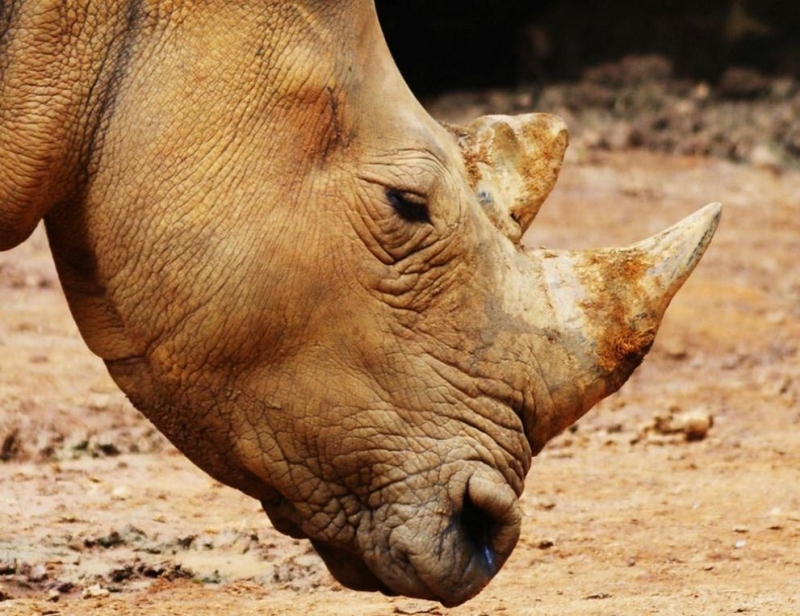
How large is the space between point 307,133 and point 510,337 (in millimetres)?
695

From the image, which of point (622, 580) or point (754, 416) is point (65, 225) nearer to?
point (622, 580)

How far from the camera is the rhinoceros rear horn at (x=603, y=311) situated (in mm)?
3992

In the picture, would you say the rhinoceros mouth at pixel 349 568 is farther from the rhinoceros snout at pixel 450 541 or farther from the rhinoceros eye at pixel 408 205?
the rhinoceros eye at pixel 408 205

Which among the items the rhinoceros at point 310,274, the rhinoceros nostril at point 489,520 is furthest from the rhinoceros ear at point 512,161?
the rhinoceros nostril at point 489,520

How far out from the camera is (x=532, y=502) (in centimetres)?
614

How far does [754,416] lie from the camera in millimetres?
7684

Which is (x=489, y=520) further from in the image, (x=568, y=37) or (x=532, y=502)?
(x=568, y=37)

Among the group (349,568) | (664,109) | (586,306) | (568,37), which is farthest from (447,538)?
(568,37)

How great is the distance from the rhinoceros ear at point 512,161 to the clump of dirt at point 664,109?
9.15 m

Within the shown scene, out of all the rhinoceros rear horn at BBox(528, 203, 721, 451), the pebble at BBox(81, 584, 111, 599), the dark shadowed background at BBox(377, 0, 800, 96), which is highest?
the rhinoceros rear horn at BBox(528, 203, 721, 451)

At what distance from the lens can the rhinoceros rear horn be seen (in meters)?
3.99

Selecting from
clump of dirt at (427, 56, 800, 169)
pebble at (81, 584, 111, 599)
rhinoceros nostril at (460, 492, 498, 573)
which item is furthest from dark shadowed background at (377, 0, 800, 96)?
rhinoceros nostril at (460, 492, 498, 573)

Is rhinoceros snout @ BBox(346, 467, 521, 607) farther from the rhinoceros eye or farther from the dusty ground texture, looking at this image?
the dusty ground texture

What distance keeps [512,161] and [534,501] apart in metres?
2.17
